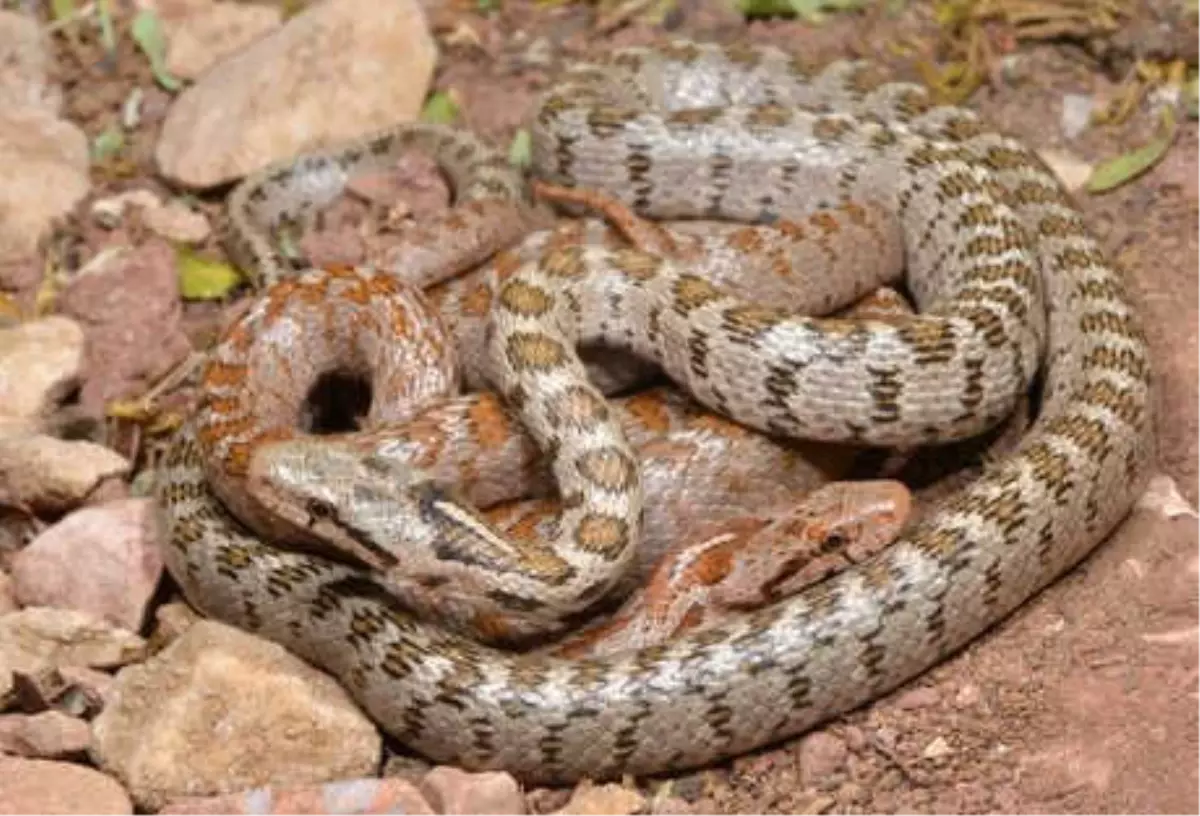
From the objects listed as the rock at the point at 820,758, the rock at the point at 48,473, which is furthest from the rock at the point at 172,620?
the rock at the point at 820,758

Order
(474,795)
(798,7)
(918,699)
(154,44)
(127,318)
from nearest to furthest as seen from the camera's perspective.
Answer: (474,795) < (918,699) < (127,318) < (798,7) < (154,44)

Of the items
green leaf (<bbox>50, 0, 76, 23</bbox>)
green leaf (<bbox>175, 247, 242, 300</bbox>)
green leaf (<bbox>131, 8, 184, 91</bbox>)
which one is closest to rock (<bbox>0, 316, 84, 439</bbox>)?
green leaf (<bbox>175, 247, 242, 300</bbox>)

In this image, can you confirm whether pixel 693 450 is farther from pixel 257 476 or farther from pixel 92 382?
pixel 92 382

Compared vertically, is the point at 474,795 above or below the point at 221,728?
below

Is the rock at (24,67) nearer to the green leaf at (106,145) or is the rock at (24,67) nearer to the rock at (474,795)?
the green leaf at (106,145)

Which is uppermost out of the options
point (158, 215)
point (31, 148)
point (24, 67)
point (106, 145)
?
point (24, 67)

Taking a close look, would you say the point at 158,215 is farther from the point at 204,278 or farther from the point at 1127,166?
the point at 1127,166

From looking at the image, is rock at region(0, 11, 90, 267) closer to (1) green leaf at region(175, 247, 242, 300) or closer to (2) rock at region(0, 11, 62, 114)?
(2) rock at region(0, 11, 62, 114)

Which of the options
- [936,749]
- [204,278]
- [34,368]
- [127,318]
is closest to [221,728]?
[34,368]
